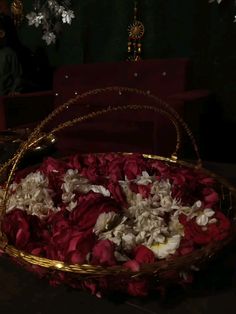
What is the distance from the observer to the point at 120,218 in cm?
60

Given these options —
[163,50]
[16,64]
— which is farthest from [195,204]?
Answer: [16,64]

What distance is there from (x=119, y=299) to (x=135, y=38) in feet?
8.64

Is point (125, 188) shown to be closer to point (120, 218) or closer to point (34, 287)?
point (120, 218)

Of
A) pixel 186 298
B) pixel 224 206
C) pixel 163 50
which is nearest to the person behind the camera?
pixel 186 298

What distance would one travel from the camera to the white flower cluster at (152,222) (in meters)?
0.58

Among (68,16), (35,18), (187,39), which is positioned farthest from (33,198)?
(35,18)

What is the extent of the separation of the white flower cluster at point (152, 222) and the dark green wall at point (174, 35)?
214 cm

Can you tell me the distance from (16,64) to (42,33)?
2.08ft

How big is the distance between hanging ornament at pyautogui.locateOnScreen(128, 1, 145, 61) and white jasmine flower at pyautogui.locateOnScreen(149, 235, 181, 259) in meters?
2.52

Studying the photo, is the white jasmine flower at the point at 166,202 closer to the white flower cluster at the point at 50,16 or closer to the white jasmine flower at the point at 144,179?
the white jasmine flower at the point at 144,179

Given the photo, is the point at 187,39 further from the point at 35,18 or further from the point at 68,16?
the point at 35,18

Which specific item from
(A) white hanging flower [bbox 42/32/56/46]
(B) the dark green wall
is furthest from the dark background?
(A) white hanging flower [bbox 42/32/56/46]

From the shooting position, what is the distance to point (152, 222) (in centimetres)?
60

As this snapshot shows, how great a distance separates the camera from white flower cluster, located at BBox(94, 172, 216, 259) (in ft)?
1.89
